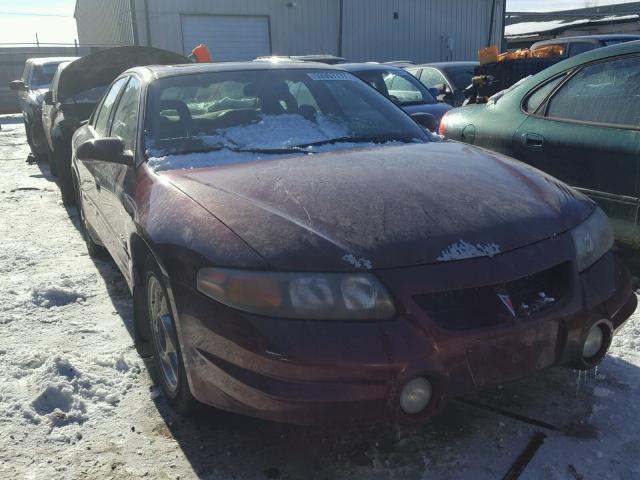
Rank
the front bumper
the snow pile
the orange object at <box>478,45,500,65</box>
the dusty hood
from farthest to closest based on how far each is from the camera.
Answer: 1. the orange object at <box>478,45,500,65</box>
2. the dusty hood
3. the snow pile
4. the front bumper

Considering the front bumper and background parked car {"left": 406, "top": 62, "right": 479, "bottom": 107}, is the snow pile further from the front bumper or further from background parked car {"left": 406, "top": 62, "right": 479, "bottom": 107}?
background parked car {"left": 406, "top": 62, "right": 479, "bottom": 107}

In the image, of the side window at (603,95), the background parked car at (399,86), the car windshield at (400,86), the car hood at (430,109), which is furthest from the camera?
the car windshield at (400,86)

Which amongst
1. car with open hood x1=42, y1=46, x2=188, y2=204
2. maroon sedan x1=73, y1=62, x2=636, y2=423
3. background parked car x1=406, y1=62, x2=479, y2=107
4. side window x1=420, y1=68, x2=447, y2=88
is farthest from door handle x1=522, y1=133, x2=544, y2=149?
side window x1=420, y1=68, x2=447, y2=88

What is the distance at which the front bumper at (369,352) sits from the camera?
2016mm

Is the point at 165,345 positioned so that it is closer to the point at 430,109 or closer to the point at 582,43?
the point at 430,109

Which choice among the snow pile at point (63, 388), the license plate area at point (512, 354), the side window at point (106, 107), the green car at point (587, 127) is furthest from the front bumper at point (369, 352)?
the side window at point (106, 107)

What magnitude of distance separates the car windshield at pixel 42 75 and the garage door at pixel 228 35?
7567mm

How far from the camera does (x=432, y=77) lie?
10703 millimetres

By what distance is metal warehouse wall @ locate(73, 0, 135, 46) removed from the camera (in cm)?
1900

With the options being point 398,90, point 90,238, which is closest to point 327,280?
point 90,238

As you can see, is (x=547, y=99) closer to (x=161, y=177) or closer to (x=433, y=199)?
(x=433, y=199)

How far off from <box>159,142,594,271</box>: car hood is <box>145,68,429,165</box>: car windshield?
320 mm

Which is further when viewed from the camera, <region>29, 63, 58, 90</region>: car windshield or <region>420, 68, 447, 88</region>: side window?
<region>29, 63, 58, 90</region>: car windshield

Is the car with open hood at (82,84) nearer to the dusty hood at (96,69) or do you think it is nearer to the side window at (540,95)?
the dusty hood at (96,69)
